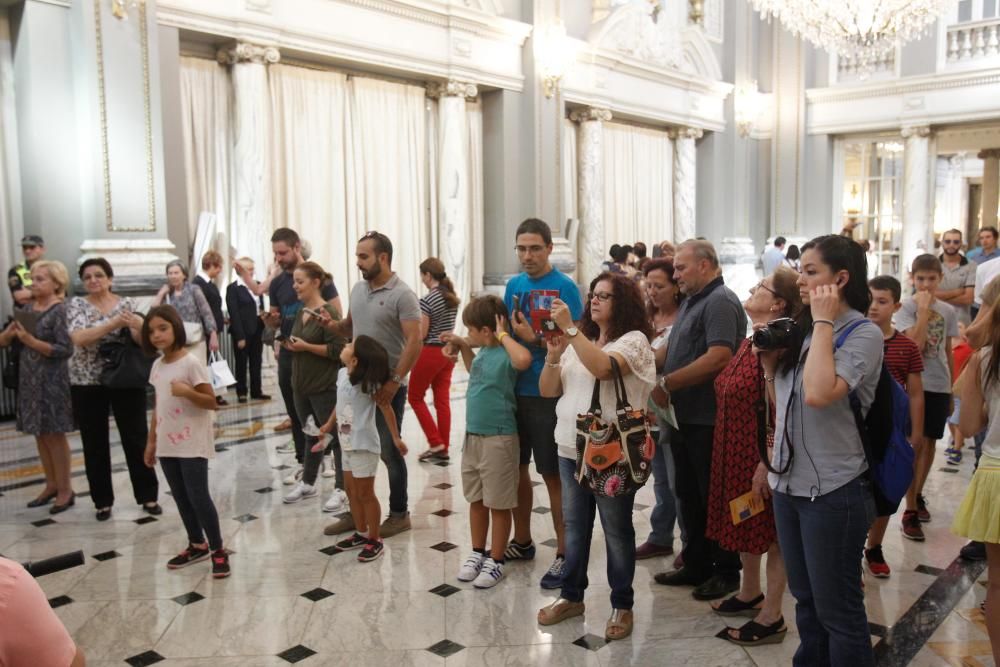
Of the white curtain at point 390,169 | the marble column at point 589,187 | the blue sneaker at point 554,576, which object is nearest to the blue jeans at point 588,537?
the blue sneaker at point 554,576

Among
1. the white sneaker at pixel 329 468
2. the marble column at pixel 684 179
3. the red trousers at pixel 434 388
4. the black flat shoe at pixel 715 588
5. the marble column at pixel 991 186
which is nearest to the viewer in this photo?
the black flat shoe at pixel 715 588

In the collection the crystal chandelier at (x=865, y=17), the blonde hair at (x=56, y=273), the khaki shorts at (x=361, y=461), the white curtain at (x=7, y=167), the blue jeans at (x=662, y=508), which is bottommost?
the blue jeans at (x=662, y=508)

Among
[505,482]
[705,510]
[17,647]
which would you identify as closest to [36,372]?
[505,482]

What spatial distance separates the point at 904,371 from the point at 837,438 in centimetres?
168

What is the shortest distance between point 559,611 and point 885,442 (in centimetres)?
151

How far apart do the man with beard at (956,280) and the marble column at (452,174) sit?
5956 mm

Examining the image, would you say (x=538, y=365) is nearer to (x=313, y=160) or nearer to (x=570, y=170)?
(x=313, y=160)

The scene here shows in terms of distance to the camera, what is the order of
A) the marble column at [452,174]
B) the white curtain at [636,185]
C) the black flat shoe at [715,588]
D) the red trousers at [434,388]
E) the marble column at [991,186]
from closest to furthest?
the black flat shoe at [715,588] → the red trousers at [434,388] → the marble column at [452,174] → the white curtain at [636,185] → the marble column at [991,186]

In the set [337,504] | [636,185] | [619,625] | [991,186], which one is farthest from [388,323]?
[991,186]

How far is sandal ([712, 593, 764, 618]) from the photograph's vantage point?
10.9ft

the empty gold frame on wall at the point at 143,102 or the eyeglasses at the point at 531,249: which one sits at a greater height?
the empty gold frame on wall at the point at 143,102

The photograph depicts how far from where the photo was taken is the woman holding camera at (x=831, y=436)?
2.18 metres

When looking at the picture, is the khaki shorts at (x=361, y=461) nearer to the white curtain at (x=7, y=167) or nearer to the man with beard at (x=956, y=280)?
the man with beard at (x=956, y=280)

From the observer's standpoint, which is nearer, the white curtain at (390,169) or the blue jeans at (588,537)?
the blue jeans at (588,537)
